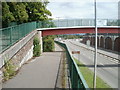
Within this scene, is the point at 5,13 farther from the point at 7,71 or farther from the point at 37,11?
the point at 37,11

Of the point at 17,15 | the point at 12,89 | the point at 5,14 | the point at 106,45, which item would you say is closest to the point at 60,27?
the point at 17,15

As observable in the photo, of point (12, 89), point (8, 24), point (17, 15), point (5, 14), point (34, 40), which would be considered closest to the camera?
point (12, 89)

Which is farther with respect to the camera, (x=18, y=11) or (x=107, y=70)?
(x=18, y=11)

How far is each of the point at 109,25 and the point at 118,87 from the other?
82.8 feet

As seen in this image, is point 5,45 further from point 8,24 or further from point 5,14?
point 8,24

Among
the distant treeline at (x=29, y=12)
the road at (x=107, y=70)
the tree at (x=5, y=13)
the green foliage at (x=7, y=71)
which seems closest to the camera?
the green foliage at (x=7, y=71)

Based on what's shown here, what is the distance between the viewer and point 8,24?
74.3 feet

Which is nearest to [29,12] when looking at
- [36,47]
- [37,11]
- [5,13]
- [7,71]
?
[37,11]

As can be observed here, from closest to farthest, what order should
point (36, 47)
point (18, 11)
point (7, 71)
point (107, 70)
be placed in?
point (7, 71)
point (107, 70)
point (18, 11)
point (36, 47)

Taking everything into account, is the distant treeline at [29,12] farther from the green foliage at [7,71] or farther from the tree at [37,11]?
the green foliage at [7,71]

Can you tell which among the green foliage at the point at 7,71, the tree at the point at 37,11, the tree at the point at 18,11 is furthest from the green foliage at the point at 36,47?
the green foliage at the point at 7,71

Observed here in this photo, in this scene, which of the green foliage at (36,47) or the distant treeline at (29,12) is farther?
the green foliage at (36,47)

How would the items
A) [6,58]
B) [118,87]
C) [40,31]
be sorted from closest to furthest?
[6,58], [118,87], [40,31]

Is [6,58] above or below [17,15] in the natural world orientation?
below
